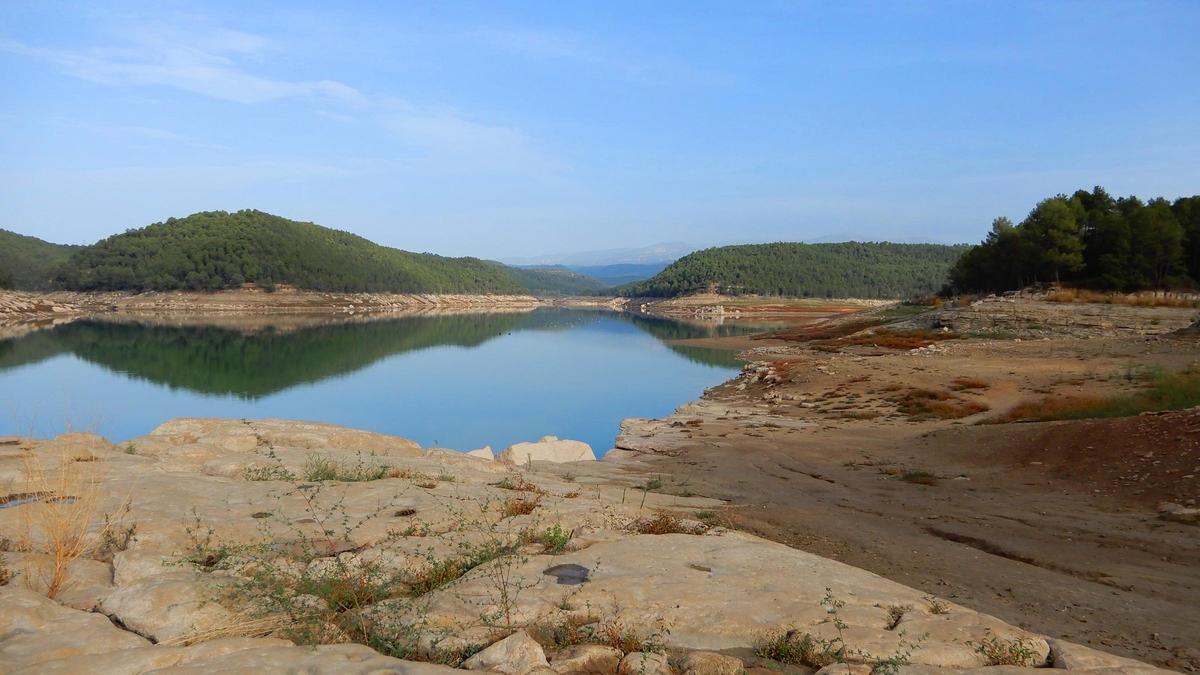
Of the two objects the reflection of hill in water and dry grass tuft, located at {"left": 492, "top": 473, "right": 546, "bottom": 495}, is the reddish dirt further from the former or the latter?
the reflection of hill in water

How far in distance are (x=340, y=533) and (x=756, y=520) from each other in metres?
6.28

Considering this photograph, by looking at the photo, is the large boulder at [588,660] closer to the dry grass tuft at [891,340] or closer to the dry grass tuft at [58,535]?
the dry grass tuft at [58,535]

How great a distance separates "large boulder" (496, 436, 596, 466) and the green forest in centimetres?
4717

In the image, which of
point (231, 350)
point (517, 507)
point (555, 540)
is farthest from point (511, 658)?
point (231, 350)

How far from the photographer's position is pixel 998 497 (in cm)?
1291

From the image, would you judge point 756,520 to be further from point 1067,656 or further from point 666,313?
point 666,313

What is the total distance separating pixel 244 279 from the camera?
124 metres

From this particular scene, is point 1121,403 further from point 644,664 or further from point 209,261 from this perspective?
point 209,261

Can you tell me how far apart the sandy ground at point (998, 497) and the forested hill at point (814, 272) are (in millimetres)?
134840

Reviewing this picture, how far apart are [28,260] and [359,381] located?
157914 mm

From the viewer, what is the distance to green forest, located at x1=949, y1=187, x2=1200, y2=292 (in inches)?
1909

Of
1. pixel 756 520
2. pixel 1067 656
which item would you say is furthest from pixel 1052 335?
pixel 1067 656

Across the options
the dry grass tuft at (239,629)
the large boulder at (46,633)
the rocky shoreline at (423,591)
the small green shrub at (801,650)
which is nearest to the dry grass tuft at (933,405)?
the rocky shoreline at (423,591)

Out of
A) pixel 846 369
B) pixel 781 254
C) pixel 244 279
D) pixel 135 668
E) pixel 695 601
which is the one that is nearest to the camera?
pixel 135 668
